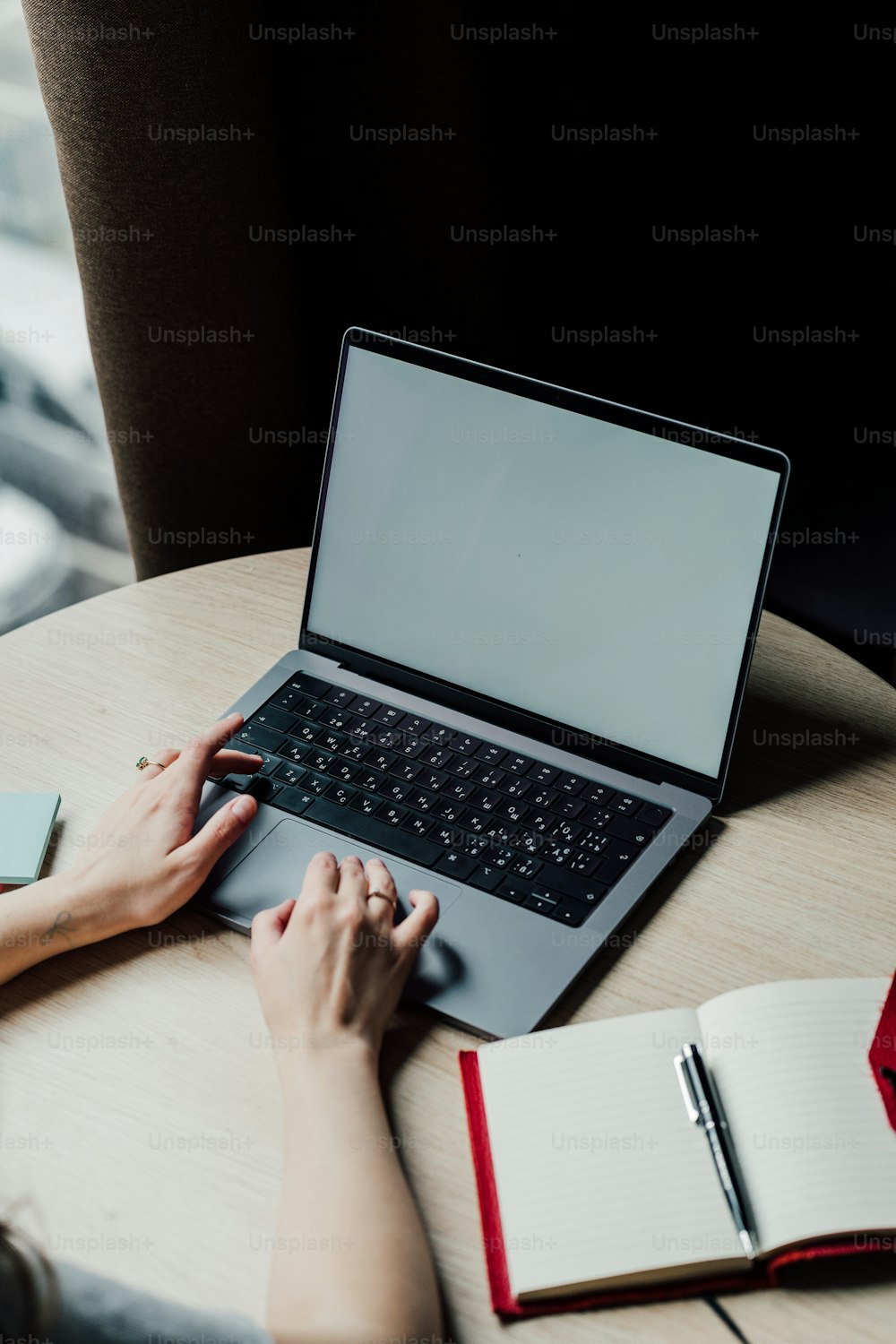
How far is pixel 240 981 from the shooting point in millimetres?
875

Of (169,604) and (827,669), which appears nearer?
(827,669)

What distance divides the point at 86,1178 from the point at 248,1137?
0.34 ft

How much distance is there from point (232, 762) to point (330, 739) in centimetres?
9

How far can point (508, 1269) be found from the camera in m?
0.69

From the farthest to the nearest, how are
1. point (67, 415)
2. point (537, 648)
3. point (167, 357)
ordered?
point (67, 415), point (167, 357), point (537, 648)

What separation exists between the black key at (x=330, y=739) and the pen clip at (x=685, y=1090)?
1.38 ft

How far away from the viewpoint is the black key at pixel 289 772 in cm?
102

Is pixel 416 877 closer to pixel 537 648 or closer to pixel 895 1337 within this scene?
pixel 537 648

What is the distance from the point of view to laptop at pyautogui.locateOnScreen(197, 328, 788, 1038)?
0.92 m

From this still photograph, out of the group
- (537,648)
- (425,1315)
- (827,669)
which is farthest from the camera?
(827,669)

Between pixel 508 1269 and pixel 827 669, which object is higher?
pixel 827 669

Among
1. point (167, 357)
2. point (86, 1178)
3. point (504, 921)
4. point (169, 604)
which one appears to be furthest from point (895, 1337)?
point (167, 357)

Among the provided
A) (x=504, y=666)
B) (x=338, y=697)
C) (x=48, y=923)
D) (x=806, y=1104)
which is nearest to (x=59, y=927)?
(x=48, y=923)

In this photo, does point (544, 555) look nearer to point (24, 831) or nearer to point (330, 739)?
point (330, 739)
